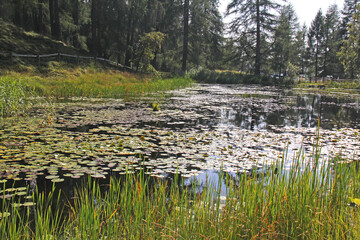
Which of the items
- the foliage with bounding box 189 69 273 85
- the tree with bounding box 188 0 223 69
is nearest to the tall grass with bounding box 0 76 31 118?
the foliage with bounding box 189 69 273 85

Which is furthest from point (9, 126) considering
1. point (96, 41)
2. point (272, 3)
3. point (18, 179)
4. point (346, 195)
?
point (272, 3)

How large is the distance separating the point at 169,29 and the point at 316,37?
3663 centimetres

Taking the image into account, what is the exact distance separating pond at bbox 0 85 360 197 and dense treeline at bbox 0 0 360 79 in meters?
16.4

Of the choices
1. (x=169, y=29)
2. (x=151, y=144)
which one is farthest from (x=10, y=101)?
(x=169, y=29)

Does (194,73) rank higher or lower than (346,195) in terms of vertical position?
higher

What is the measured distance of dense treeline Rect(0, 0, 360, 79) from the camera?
82.1 ft

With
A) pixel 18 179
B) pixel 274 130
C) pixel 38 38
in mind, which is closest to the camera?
pixel 18 179

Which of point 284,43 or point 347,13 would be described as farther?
point 347,13

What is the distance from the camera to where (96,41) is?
26938 millimetres

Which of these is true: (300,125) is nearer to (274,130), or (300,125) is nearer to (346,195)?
(274,130)

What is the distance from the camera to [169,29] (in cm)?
3872

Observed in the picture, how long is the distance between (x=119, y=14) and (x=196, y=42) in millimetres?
12829

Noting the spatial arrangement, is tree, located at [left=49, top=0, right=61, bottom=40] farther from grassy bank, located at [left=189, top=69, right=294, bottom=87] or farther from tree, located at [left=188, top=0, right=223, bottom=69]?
tree, located at [left=188, top=0, right=223, bottom=69]

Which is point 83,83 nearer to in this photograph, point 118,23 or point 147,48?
point 147,48
